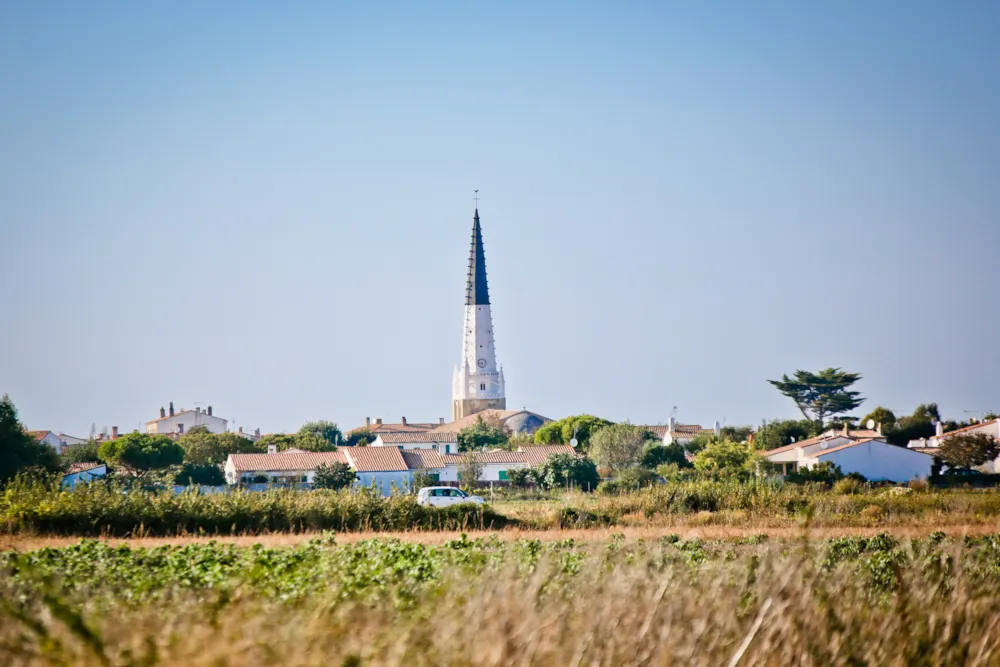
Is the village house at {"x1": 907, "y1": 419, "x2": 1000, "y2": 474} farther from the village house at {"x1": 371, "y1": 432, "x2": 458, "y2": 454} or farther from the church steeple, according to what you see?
the church steeple

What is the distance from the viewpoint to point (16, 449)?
172 feet

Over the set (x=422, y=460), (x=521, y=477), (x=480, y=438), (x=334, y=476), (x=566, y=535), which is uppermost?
(x=480, y=438)

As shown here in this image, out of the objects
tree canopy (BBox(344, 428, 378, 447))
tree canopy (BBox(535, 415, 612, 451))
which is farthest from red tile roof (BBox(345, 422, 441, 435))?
tree canopy (BBox(535, 415, 612, 451))

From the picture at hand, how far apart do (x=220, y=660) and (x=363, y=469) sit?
6733cm

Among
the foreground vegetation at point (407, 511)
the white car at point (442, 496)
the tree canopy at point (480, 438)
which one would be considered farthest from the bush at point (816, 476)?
the tree canopy at point (480, 438)

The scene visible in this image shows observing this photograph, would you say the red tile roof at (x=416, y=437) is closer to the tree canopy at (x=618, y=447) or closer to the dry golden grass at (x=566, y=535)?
the tree canopy at (x=618, y=447)

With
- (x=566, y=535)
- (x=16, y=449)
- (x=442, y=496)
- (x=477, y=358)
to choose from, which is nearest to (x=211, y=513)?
(x=566, y=535)

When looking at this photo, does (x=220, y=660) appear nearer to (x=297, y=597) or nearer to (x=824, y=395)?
(x=297, y=597)

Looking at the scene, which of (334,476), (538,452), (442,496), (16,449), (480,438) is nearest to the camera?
(442,496)

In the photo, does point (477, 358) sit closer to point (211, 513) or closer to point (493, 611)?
point (211, 513)

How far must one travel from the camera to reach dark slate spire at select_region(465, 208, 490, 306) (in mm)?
156125

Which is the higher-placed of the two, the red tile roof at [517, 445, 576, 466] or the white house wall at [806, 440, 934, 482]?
the red tile roof at [517, 445, 576, 466]

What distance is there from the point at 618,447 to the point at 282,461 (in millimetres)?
22918

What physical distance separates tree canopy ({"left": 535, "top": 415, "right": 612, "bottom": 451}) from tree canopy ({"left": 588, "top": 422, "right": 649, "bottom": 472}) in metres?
15.7
